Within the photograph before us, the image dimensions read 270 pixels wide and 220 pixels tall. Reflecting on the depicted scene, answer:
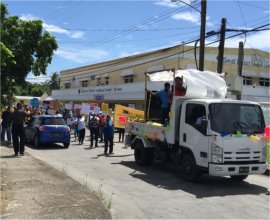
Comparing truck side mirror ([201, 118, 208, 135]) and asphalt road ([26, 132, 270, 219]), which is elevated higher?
truck side mirror ([201, 118, 208, 135])

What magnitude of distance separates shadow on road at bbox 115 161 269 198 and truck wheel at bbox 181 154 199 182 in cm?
16

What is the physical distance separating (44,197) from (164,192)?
3167mm

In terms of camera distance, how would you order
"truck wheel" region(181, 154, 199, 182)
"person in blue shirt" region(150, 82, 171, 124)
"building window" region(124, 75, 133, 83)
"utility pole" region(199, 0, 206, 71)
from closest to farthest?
"truck wheel" region(181, 154, 199, 182) → "person in blue shirt" region(150, 82, 171, 124) → "utility pole" region(199, 0, 206, 71) → "building window" region(124, 75, 133, 83)

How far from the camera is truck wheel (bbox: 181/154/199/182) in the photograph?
11391 mm

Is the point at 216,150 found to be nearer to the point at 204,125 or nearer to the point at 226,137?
the point at 226,137

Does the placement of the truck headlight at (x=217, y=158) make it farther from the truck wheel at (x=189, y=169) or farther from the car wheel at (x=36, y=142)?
the car wheel at (x=36, y=142)

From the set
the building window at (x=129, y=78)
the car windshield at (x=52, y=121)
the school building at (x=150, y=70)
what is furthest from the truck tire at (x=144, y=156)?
the building window at (x=129, y=78)

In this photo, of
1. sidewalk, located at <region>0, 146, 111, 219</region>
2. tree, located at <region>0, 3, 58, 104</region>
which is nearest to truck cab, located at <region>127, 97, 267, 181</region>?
sidewalk, located at <region>0, 146, 111, 219</region>

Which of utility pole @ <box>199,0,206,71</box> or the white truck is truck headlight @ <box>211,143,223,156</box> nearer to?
the white truck

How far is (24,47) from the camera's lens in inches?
758

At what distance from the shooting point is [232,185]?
1150 cm

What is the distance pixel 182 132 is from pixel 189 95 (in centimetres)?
116

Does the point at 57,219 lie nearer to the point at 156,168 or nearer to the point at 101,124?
the point at 156,168

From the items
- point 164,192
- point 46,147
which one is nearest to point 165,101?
point 164,192
